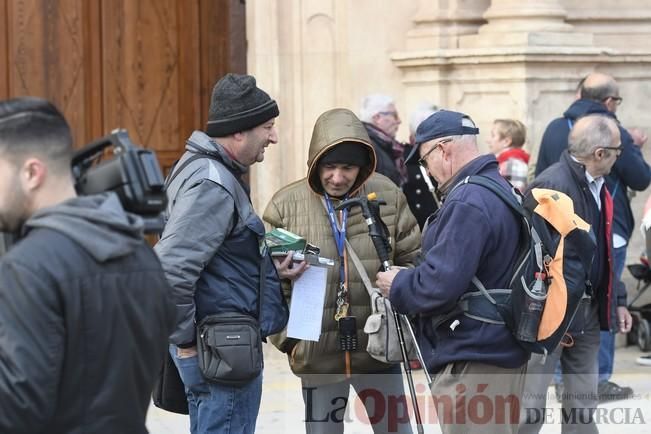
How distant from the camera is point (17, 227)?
308 cm

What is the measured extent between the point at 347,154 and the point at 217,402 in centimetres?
126

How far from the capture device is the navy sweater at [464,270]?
4.84m

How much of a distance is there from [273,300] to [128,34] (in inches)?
202

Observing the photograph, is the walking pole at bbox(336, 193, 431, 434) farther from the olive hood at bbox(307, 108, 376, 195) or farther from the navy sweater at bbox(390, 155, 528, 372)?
the navy sweater at bbox(390, 155, 528, 372)

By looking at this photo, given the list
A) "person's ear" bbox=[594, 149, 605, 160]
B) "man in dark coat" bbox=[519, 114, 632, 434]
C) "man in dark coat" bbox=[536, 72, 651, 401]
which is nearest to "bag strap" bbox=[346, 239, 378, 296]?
"man in dark coat" bbox=[519, 114, 632, 434]

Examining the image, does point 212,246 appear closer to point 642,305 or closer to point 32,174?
point 32,174

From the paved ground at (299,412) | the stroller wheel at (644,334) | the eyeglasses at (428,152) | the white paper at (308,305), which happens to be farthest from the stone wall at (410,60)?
the eyeglasses at (428,152)

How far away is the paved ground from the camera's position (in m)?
7.37

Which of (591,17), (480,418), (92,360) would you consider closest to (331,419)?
(480,418)

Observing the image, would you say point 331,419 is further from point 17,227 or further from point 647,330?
point 647,330

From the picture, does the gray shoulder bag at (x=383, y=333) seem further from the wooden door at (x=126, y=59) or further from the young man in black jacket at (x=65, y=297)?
the wooden door at (x=126, y=59)

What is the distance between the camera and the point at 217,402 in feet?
15.7

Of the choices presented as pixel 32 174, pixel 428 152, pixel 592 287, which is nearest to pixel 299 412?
pixel 592 287

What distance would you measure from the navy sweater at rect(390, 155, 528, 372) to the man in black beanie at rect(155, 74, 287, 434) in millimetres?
510
